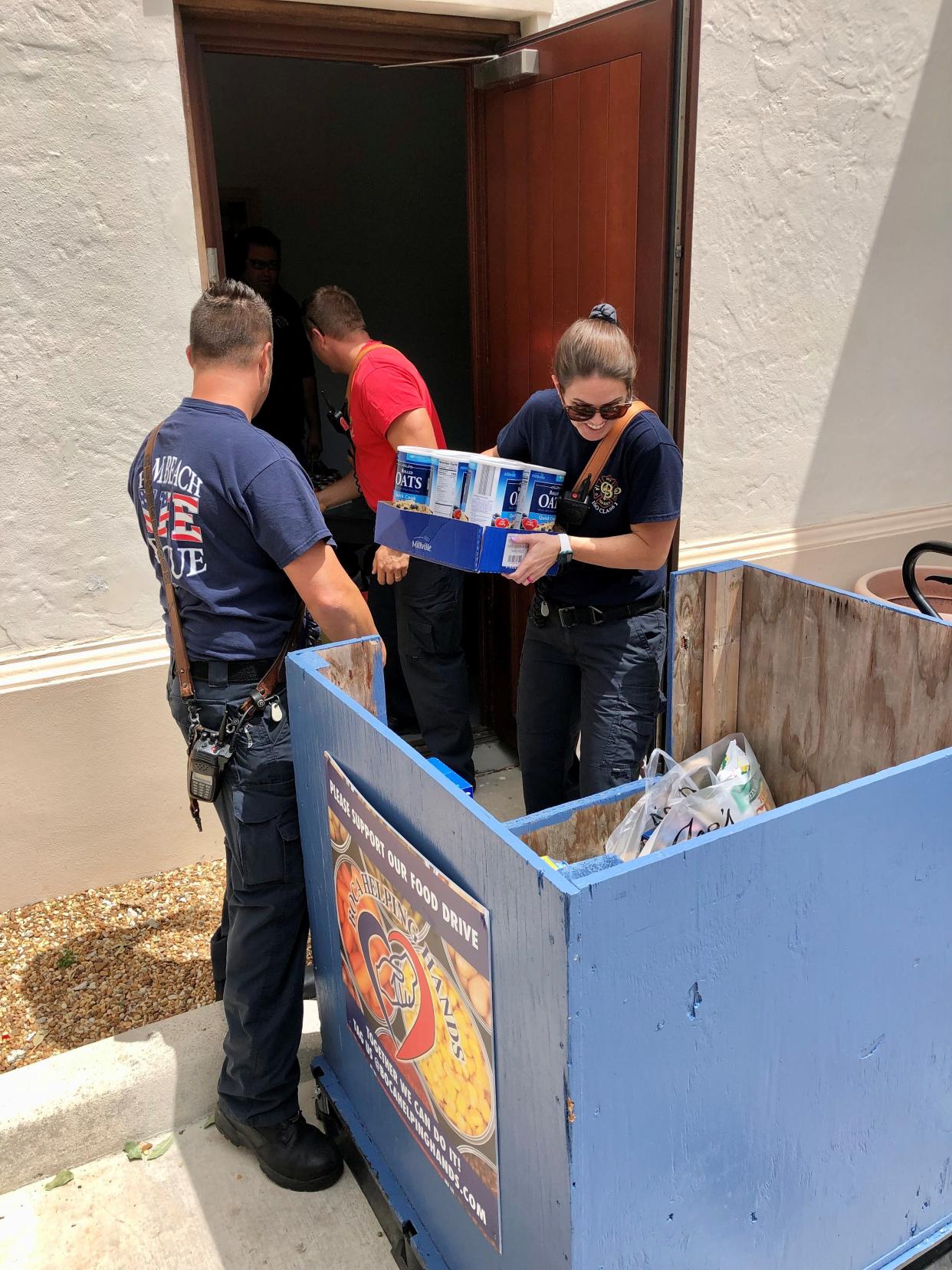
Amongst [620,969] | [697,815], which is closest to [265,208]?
[697,815]

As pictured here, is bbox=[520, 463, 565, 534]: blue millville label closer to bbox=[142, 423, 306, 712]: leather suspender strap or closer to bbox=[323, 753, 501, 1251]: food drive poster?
bbox=[142, 423, 306, 712]: leather suspender strap

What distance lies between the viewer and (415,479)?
9.62ft

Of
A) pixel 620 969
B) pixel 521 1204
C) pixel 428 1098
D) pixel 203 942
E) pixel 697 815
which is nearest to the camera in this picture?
pixel 620 969

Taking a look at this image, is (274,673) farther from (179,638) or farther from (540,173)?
(540,173)

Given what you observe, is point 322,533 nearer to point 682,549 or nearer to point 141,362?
point 141,362

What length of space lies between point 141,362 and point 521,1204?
9.15 ft

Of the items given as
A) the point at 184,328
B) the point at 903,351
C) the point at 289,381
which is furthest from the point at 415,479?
the point at 903,351

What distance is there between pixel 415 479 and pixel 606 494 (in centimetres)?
57

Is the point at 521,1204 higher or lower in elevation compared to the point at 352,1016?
higher

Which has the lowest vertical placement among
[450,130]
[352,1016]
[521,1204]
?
[352,1016]

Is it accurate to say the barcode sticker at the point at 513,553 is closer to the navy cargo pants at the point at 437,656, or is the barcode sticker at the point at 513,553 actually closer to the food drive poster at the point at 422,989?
the food drive poster at the point at 422,989

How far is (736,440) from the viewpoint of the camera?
447 cm

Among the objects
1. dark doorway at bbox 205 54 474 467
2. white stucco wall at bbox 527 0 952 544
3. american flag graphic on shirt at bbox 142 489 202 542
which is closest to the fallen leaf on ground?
american flag graphic on shirt at bbox 142 489 202 542

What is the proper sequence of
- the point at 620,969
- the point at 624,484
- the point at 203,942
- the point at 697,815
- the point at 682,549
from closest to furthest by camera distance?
the point at 620,969 → the point at 697,815 → the point at 624,484 → the point at 203,942 → the point at 682,549
